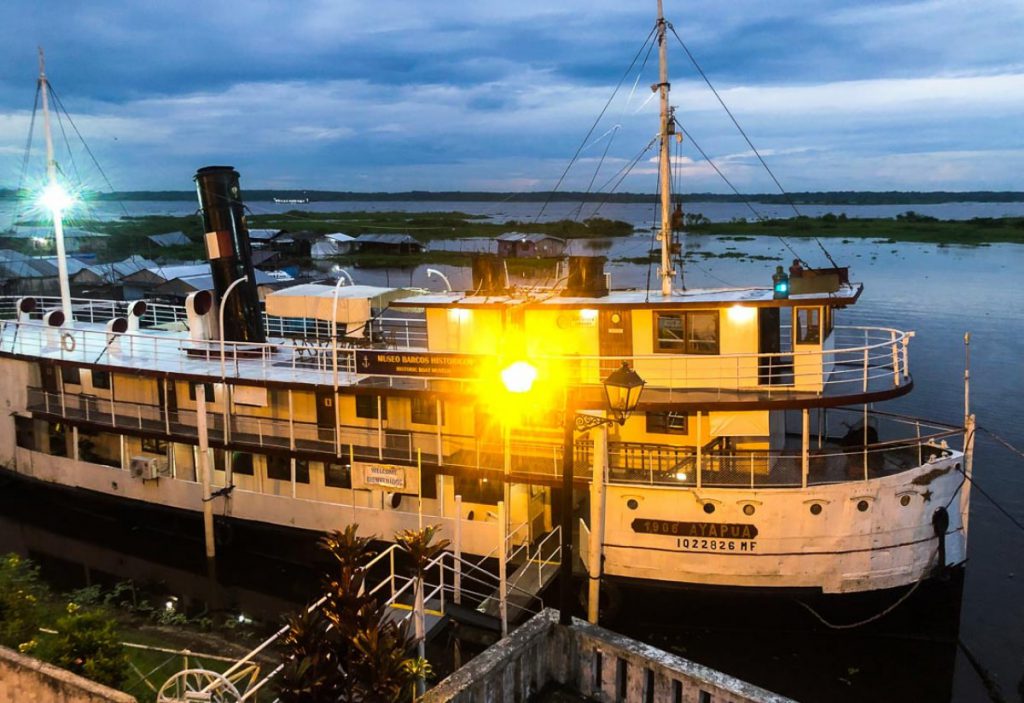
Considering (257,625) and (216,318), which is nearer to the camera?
(257,625)

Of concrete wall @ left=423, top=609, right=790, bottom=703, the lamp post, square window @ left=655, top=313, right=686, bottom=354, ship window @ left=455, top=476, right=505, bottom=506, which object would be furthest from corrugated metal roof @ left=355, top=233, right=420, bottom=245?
concrete wall @ left=423, top=609, right=790, bottom=703

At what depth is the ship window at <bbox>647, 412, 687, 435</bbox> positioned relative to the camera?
18328 millimetres

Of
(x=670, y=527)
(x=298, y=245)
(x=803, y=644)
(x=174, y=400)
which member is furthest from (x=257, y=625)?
(x=298, y=245)

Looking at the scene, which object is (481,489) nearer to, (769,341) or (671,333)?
(671,333)

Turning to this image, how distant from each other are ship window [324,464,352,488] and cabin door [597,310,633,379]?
6.95 m

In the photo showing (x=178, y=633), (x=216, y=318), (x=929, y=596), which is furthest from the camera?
(x=216, y=318)

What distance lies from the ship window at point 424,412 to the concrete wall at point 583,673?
10.2 metres

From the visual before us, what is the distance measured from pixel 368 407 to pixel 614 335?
20.9 ft

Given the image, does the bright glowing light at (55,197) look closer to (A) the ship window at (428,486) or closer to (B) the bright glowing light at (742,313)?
(A) the ship window at (428,486)

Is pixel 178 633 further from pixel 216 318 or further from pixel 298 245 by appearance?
pixel 298 245

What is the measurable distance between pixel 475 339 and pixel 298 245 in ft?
292

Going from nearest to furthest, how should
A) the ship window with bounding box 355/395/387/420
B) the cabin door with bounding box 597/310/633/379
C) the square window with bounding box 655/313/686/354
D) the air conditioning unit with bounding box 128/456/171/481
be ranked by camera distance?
the square window with bounding box 655/313/686/354 < the cabin door with bounding box 597/310/633/379 < the ship window with bounding box 355/395/387/420 < the air conditioning unit with bounding box 128/456/171/481

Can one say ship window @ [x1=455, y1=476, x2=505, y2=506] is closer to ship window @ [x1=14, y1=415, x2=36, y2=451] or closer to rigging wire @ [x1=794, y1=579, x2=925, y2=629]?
rigging wire @ [x1=794, y1=579, x2=925, y2=629]

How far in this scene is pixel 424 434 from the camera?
19797mm
